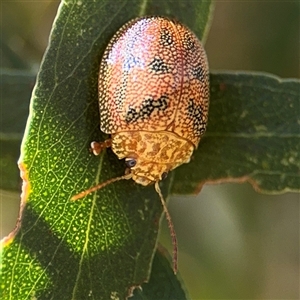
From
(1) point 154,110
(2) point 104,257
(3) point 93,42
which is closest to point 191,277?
(2) point 104,257

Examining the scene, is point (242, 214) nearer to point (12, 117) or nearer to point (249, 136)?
point (249, 136)

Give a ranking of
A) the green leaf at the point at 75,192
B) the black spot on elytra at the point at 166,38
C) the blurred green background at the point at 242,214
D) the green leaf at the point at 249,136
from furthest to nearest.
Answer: the blurred green background at the point at 242,214
the green leaf at the point at 249,136
the black spot on elytra at the point at 166,38
the green leaf at the point at 75,192

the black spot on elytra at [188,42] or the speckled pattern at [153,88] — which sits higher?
the black spot on elytra at [188,42]

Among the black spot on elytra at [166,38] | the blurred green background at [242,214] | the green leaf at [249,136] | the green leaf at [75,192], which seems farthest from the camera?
the blurred green background at [242,214]

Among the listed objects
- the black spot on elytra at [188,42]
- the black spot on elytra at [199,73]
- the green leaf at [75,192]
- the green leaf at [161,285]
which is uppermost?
the black spot on elytra at [188,42]

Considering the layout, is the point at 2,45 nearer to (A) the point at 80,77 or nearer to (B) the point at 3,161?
(B) the point at 3,161

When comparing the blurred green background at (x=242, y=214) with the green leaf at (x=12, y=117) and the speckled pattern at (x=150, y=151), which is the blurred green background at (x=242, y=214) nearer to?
the green leaf at (x=12, y=117)

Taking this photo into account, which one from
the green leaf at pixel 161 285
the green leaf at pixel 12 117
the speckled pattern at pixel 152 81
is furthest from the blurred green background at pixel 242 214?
the speckled pattern at pixel 152 81
